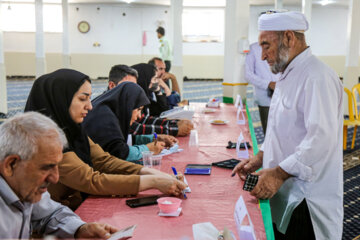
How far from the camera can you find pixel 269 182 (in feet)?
5.96

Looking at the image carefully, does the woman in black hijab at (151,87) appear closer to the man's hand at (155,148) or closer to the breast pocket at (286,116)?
the man's hand at (155,148)

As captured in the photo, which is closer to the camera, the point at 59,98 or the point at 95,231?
the point at 95,231

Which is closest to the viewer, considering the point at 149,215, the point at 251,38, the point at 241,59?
the point at 149,215

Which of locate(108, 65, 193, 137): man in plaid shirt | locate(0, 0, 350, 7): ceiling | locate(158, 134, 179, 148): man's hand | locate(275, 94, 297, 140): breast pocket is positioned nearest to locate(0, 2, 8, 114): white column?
locate(108, 65, 193, 137): man in plaid shirt

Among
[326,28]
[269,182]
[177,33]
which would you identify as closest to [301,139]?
[269,182]

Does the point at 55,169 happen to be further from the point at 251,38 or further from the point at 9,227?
the point at 251,38

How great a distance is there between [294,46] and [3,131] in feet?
4.71

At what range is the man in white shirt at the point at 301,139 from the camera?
1.77m

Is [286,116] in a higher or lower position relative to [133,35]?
lower

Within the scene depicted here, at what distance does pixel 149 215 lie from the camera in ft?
5.39

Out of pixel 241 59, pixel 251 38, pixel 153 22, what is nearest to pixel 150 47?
pixel 153 22

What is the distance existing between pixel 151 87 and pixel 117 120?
1.87m

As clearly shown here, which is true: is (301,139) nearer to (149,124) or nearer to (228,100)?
(149,124)

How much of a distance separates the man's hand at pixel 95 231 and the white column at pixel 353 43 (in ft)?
23.7
